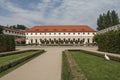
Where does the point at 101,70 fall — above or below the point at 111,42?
below

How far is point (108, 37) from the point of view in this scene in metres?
26.1

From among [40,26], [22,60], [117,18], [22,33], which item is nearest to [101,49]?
[22,60]

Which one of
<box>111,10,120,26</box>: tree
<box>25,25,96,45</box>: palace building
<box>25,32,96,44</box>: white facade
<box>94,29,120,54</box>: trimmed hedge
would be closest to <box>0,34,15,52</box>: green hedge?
<box>94,29,120,54</box>: trimmed hedge

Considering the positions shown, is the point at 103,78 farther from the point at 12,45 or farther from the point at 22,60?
the point at 12,45

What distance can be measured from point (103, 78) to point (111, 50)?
1730cm

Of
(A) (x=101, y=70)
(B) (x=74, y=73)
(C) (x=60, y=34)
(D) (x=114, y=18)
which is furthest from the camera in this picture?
(C) (x=60, y=34)

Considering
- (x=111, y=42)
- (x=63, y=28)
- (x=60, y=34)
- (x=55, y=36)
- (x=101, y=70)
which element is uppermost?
(x=63, y=28)

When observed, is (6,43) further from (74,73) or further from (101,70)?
(74,73)

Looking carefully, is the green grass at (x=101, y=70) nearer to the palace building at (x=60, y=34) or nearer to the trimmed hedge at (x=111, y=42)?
the trimmed hedge at (x=111, y=42)

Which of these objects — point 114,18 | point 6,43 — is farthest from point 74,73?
point 114,18

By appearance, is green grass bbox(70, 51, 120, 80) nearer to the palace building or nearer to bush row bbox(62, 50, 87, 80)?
bush row bbox(62, 50, 87, 80)

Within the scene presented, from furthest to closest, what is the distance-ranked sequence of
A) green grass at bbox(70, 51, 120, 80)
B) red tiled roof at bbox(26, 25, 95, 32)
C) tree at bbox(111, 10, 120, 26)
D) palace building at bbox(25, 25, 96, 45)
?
red tiled roof at bbox(26, 25, 95, 32)
palace building at bbox(25, 25, 96, 45)
tree at bbox(111, 10, 120, 26)
green grass at bbox(70, 51, 120, 80)

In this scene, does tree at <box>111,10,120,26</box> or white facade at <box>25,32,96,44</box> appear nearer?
tree at <box>111,10,120,26</box>

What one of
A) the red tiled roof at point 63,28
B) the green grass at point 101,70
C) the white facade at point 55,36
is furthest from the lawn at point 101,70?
the red tiled roof at point 63,28
